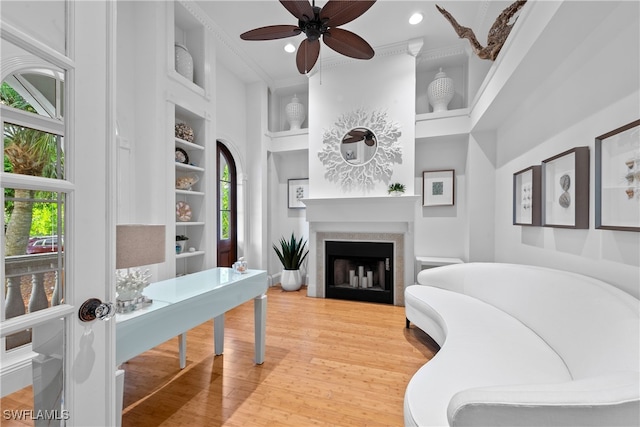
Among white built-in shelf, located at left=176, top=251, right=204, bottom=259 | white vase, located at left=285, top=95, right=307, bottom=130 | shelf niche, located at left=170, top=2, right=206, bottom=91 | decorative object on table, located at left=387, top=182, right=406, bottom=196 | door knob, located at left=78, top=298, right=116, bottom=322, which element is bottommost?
white built-in shelf, located at left=176, top=251, right=204, bottom=259

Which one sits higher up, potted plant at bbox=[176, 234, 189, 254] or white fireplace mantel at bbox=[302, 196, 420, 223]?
white fireplace mantel at bbox=[302, 196, 420, 223]

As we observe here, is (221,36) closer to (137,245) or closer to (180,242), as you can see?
(180,242)

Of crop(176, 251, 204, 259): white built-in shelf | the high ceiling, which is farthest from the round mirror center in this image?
crop(176, 251, 204, 259): white built-in shelf

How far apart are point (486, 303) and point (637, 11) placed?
2.08 m

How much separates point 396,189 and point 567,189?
1948 mm

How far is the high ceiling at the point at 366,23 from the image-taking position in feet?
9.98

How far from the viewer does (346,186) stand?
4062 mm

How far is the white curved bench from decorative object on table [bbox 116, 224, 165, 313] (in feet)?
4.36

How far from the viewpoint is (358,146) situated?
4.02m

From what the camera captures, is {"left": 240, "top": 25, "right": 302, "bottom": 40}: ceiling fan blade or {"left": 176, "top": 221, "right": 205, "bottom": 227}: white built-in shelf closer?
{"left": 240, "top": 25, "right": 302, "bottom": 40}: ceiling fan blade

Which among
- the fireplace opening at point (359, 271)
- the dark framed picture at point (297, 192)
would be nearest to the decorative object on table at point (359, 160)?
the dark framed picture at point (297, 192)

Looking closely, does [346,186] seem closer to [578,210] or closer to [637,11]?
[578,210]

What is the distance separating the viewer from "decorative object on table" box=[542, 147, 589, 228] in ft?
5.69

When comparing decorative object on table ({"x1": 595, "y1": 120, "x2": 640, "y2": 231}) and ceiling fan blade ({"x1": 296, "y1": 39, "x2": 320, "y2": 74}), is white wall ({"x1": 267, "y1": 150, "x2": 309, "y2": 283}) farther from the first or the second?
decorative object on table ({"x1": 595, "y1": 120, "x2": 640, "y2": 231})
